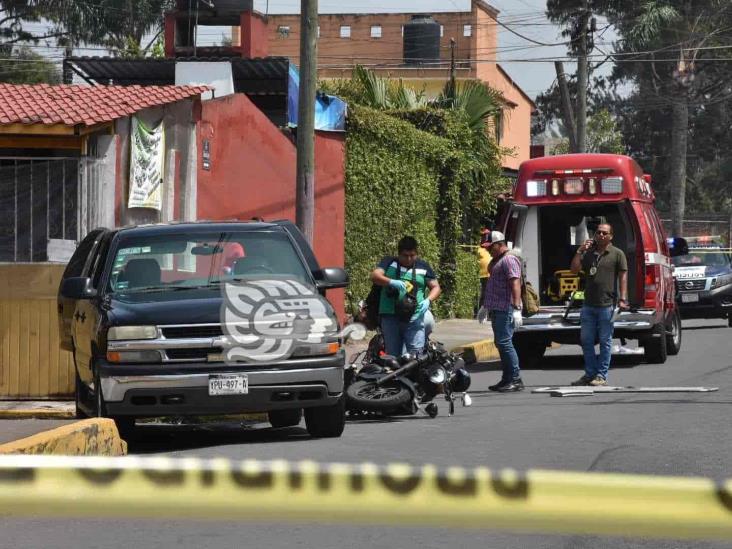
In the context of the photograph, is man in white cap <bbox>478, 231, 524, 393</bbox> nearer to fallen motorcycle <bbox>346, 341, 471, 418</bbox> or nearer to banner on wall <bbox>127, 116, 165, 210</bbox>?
fallen motorcycle <bbox>346, 341, 471, 418</bbox>

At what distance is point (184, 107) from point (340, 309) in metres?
4.50

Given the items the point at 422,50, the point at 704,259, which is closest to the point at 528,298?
the point at 704,259

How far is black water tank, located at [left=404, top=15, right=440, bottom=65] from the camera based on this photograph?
63.2 m

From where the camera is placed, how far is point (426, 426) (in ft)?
37.0

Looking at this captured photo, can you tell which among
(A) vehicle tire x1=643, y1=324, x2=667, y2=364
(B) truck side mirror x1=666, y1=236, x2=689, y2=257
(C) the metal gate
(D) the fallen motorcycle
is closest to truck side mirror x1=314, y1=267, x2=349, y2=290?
(D) the fallen motorcycle

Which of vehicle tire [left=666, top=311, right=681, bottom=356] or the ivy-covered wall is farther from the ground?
the ivy-covered wall

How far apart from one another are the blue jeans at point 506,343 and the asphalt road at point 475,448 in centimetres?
34

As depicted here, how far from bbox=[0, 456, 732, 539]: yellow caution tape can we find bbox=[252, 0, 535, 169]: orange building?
53.0m

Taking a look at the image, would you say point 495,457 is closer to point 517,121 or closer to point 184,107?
point 184,107

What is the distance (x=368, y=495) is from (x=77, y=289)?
7.84 meters

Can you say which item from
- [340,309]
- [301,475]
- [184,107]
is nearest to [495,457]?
[301,475]

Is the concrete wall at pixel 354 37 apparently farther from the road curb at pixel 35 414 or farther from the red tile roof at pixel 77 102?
the road curb at pixel 35 414

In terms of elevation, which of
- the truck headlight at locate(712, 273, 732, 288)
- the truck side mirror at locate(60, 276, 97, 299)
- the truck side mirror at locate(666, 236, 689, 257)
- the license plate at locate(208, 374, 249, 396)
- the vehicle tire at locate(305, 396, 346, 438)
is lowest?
the vehicle tire at locate(305, 396, 346, 438)

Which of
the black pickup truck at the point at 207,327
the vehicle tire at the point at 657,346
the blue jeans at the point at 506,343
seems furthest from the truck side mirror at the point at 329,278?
the vehicle tire at the point at 657,346
